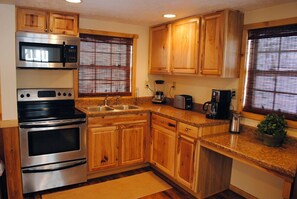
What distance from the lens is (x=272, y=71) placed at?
2.69 meters

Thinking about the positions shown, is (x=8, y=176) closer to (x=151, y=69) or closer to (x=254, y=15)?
(x=151, y=69)

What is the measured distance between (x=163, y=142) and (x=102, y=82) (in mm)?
1393

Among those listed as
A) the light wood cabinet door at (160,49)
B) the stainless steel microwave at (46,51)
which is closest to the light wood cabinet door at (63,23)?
the stainless steel microwave at (46,51)

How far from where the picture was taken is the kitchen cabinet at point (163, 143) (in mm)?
3209

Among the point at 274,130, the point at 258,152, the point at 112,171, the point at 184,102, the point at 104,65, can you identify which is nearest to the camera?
the point at 258,152

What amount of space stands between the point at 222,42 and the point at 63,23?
2.06 m

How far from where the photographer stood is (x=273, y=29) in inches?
104

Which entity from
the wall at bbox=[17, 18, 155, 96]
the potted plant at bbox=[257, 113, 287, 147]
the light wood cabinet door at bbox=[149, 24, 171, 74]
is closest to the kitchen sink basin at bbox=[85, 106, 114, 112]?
the wall at bbox=[17, 18, 155, 96]

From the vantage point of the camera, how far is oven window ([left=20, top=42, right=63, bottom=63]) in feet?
9.60

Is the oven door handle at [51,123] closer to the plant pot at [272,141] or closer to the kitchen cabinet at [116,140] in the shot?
the kitchen cabinet at [116,140]

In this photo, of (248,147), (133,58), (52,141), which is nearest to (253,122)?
(248,147)

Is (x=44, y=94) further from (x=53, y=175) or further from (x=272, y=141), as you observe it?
(x=272, y=141)

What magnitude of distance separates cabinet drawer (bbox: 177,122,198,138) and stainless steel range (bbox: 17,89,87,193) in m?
1.24

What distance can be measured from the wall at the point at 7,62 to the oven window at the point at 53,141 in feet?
1.25
